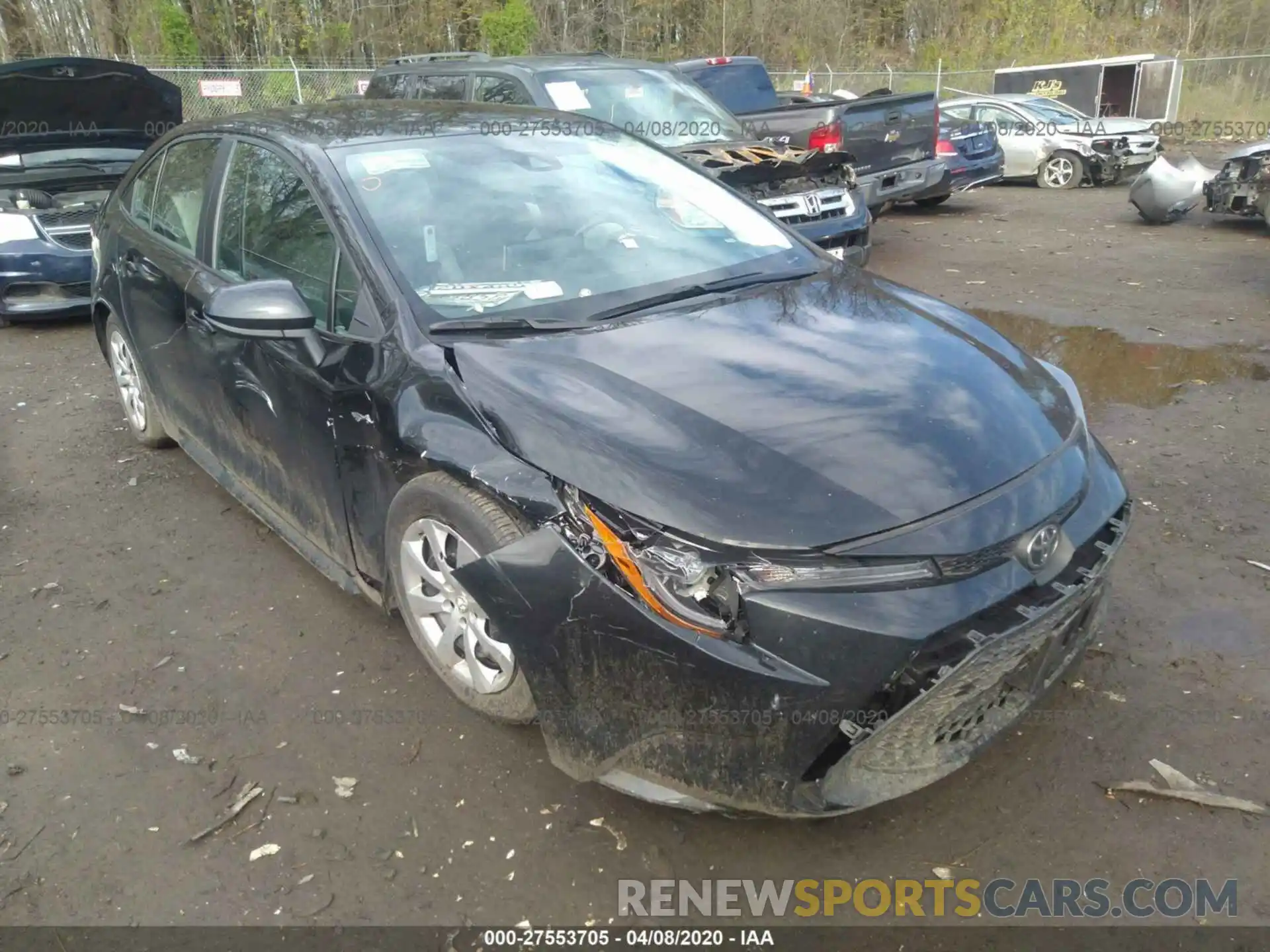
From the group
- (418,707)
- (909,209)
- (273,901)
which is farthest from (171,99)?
(909,209)

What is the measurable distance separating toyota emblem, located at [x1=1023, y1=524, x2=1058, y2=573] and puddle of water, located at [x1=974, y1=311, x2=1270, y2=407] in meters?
3.41

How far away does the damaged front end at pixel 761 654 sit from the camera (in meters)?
2.05

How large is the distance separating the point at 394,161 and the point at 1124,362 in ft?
15.9

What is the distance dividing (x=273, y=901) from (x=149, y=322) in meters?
2.86

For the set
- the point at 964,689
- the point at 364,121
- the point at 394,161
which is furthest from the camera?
the point at 364,121

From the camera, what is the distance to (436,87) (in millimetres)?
8023

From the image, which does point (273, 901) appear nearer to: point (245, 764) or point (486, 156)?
point (245, 764)

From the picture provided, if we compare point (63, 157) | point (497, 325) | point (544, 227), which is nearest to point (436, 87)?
point (63, 157)

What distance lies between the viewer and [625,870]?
95.9 inches

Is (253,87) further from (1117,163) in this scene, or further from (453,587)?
(453,587)

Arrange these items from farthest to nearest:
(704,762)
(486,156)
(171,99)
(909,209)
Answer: (909,209) < (171,99) < (486,156) < (704,762)

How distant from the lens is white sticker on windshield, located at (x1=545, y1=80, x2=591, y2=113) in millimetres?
7238

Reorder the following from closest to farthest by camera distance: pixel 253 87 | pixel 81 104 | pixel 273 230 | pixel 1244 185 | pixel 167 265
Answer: pixel 273 230 → pixel 167 265 → pixel 81 104 → pixel 1244 185 → pixel 253 87

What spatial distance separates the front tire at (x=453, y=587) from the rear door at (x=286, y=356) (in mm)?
375
